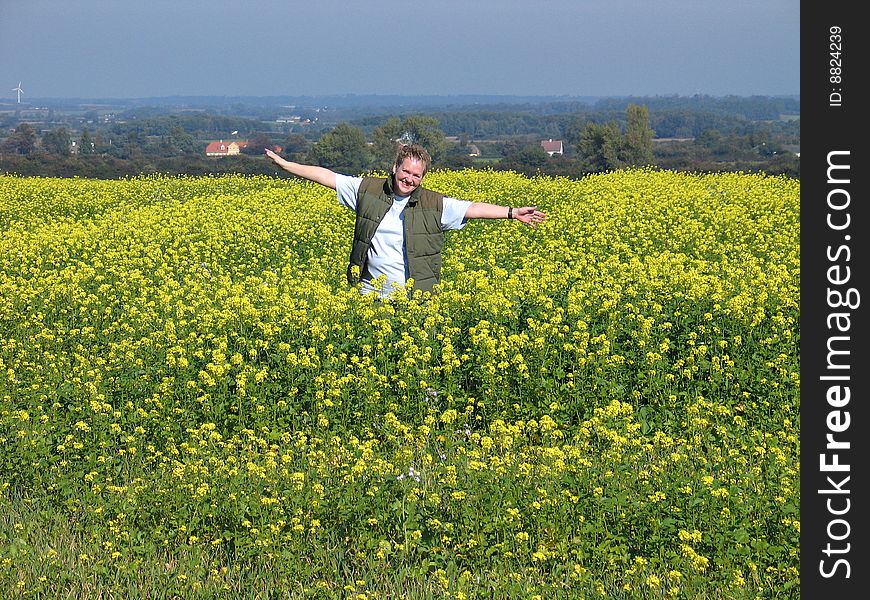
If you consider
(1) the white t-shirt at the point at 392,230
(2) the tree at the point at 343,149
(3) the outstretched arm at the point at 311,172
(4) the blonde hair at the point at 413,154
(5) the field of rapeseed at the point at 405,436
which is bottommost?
(5) the field of rapeseed at the point at 405,436

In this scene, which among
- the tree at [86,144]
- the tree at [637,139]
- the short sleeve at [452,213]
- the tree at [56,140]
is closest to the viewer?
the short sleeve at [452,213]

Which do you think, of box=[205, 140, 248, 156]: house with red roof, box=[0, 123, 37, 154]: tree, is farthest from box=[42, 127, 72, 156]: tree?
box=[205, 140, 248, 156]: house with red roof

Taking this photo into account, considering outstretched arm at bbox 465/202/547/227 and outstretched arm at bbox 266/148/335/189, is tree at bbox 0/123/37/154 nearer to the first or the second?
outstretched arm at bbox 266/148/335/189

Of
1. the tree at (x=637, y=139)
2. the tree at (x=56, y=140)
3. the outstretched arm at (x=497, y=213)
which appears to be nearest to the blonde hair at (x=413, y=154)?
the outstretched arm at (x=497, y=213)

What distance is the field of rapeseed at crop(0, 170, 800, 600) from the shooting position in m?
4.93

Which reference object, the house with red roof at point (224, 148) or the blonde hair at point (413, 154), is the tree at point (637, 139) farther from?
the blonde hair at point (413, 154)

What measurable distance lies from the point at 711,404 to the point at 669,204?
431 inches

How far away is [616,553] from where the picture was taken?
193 inches

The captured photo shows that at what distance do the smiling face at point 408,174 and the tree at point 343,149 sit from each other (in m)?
34.9

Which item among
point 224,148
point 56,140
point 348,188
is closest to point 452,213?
point 348,188

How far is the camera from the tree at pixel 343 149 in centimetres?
4291

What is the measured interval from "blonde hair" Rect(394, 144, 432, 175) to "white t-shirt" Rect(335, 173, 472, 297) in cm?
38
